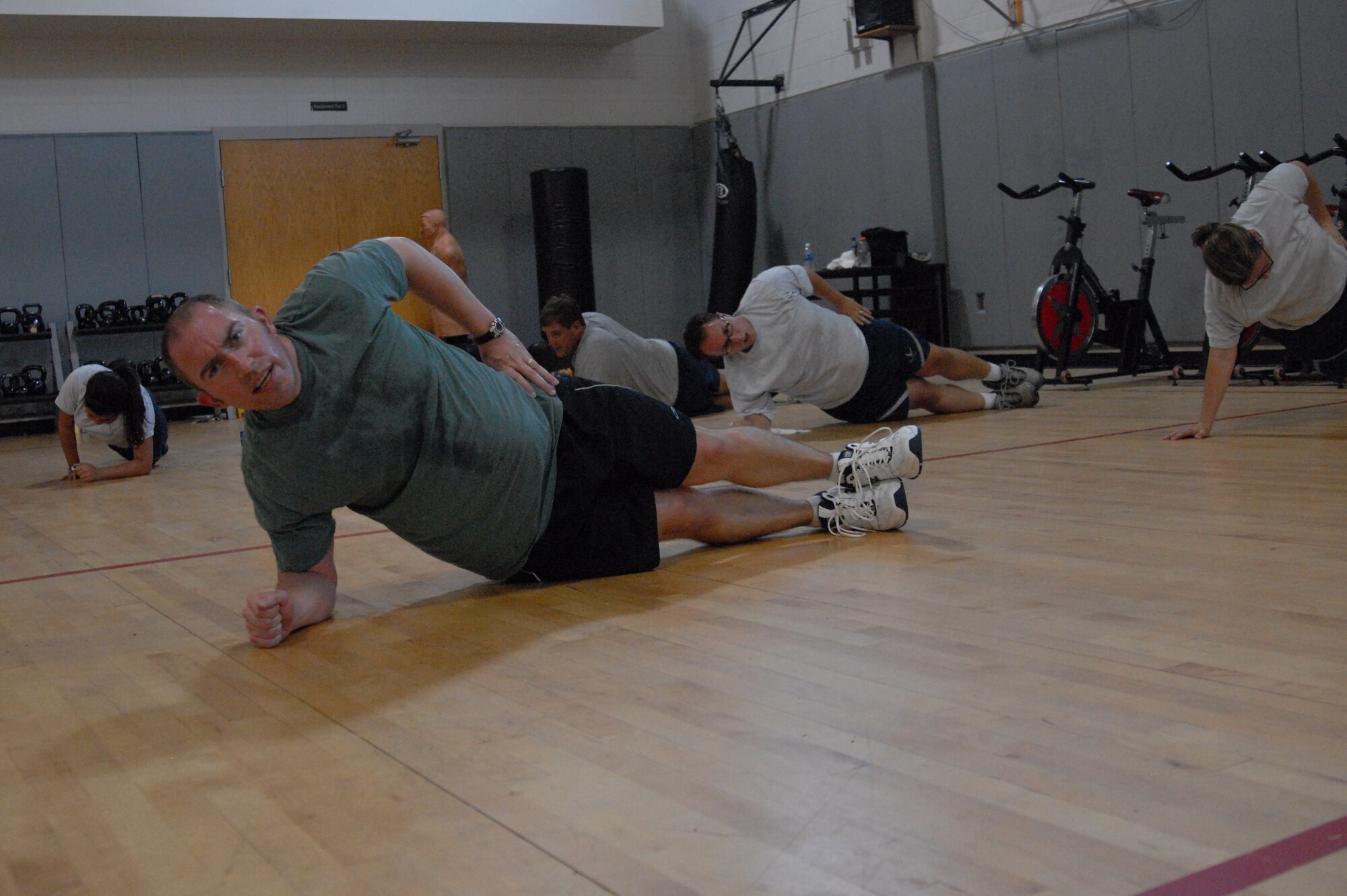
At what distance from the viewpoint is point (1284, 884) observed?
1162 millimetres

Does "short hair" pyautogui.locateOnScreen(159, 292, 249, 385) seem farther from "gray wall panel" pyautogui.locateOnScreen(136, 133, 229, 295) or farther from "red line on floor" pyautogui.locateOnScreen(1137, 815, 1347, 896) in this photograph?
"gray wall panel" pyautogui.locateOnScreen(136, 133, 229, 295)

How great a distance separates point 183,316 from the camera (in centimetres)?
213

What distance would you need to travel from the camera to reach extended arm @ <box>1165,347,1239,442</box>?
13.5 feet

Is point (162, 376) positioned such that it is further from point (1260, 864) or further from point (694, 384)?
point (1260, 864)

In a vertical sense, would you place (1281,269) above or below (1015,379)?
above

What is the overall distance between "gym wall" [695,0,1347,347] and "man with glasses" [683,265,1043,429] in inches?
97.1

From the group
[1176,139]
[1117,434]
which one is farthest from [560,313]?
[1176,139]

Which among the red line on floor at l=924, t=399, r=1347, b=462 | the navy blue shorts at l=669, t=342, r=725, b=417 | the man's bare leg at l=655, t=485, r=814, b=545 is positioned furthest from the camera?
the navy blue shorts at l=669, t=342, r=725, b=417

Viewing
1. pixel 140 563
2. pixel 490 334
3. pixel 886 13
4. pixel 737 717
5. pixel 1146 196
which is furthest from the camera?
pixel 886 13

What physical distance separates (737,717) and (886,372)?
155 inches

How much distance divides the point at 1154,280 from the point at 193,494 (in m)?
5.68

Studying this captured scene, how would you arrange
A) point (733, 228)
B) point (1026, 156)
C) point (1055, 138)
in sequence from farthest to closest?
point (733, 228) < point (1026, 156) < point (1055, 138)

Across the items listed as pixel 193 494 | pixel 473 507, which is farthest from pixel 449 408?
pixel 193 494

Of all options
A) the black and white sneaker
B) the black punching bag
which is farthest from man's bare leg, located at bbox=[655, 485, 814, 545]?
the black punching bag
